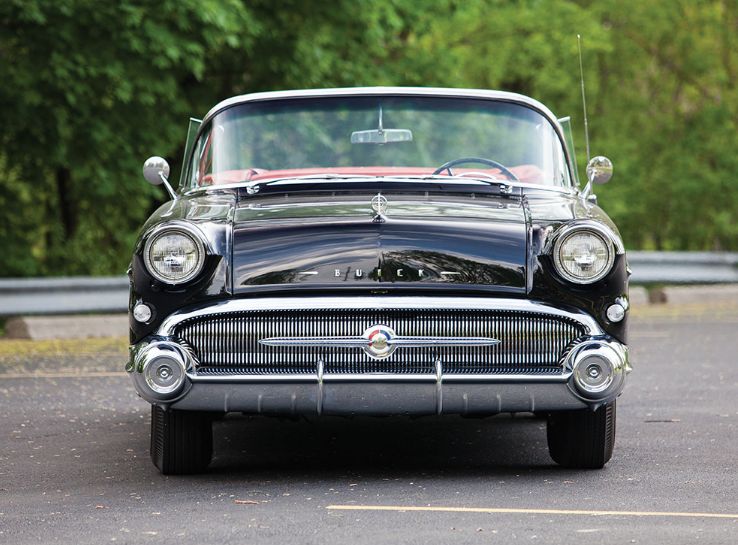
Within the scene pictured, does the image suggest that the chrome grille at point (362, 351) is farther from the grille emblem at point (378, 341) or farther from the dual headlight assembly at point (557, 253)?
the dual headlight assembly at point (557, 253)

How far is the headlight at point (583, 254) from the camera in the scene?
5.66m

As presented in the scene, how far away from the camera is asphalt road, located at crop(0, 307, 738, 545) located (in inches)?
191

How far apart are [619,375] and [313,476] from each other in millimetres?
1297

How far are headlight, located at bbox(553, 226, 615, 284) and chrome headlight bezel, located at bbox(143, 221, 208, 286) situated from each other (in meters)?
1.36

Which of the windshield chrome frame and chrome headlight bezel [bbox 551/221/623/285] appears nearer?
chrome headlight bezel [bbox 551/221/623/285]

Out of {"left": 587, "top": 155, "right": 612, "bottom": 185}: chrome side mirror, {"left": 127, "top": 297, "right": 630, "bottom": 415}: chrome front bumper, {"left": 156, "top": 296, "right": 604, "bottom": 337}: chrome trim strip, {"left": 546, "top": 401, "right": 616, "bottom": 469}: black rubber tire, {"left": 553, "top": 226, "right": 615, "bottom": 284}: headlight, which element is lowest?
{"left": 546, "top": 401, "right": 616, "bottom": 469}: black rubber tire

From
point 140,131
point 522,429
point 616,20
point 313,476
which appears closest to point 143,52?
point 140,131

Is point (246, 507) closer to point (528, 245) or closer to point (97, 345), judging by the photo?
point (528, 245)

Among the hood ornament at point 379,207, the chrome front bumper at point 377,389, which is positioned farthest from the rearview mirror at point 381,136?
the chrome front bumper at point 377,389

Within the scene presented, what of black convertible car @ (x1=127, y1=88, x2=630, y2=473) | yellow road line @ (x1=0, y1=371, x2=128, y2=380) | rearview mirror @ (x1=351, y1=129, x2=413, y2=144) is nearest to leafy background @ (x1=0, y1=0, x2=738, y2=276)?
yellow road line @ (x1=0, y1=371, x2=128, y2=380)

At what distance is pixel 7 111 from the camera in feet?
52.9

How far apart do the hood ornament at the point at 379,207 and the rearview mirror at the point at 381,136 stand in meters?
1.00

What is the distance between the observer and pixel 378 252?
18.5 feet

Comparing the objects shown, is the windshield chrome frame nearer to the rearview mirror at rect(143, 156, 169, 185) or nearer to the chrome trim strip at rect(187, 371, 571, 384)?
the rearview mirror at rect(143, 156, 169, 185)
